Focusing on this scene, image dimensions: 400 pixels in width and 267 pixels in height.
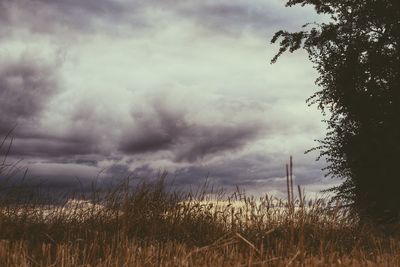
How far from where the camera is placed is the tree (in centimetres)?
2438

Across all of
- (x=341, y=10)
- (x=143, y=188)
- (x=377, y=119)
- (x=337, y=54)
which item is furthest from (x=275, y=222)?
(x=341, y=10)

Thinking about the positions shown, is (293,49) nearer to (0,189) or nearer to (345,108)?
(345,108)

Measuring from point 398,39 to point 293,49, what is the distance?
4.65 metres

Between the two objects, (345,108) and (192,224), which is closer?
(192,224)

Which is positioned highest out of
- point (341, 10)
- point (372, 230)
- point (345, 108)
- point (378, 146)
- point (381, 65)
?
point (341, 10)

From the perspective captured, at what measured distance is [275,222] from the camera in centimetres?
1736

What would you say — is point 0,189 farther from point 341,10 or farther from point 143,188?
point 341,10

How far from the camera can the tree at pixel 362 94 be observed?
2438cm

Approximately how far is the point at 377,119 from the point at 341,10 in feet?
18.5

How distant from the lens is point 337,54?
2630cm

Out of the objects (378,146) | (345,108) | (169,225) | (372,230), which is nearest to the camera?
(169,225)

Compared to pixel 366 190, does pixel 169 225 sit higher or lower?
lower

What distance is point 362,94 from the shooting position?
25.4m

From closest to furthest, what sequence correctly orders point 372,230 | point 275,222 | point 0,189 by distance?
point 0,189 → point 275,222 → point 372,230
